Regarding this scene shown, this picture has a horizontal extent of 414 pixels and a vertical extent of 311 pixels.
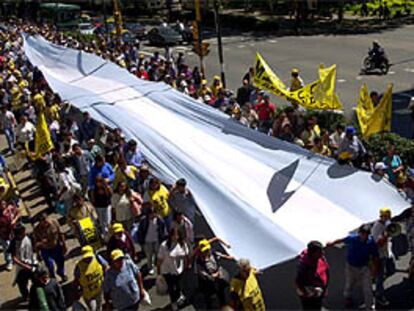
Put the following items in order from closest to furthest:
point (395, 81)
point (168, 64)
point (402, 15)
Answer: point (168, 64) → point (395, 81) → point (402, 15)

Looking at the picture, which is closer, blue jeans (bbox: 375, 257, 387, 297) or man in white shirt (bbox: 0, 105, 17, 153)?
blue jeans (bbox: 375, 257, 387, 297)

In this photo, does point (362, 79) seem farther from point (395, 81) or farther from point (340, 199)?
point (340, 199)

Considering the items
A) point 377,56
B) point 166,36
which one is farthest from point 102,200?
point 166,36

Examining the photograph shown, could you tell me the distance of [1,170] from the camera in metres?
12.9

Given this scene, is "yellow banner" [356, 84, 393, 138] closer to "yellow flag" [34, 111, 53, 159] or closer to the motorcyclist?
"yellow flag" [34, 111, 53, 159]

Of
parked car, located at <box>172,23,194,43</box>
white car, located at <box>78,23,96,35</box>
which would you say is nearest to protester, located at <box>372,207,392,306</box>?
parked car, located at <box>172,23,194,43</box>

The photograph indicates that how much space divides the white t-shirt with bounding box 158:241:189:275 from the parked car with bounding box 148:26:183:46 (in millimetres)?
31898

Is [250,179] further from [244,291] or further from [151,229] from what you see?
[244,291]

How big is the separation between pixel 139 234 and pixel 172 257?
43.9 inches

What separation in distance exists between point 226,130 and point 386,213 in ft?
14.5

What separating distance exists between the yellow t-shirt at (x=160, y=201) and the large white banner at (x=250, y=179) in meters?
0.49

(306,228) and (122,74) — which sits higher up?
(122,74)

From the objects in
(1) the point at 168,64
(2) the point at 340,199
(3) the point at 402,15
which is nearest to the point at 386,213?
(2) the point at 340,199

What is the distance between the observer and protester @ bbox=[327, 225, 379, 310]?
802 cm
